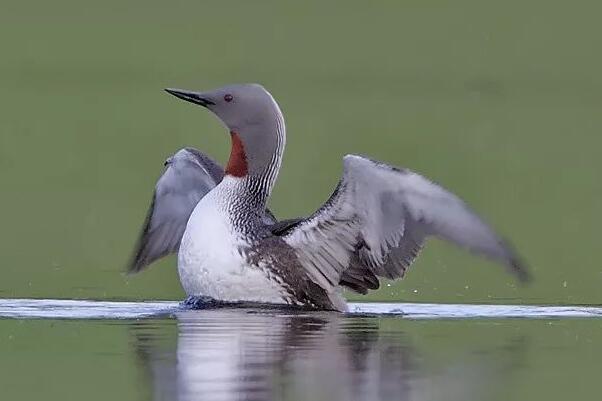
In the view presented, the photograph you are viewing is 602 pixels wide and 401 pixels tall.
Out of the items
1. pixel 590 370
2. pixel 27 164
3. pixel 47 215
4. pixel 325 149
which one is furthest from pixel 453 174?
pixel 590 370

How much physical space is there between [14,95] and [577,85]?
7.43 m

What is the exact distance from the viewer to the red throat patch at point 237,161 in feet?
43.1

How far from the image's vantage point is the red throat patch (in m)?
13.1

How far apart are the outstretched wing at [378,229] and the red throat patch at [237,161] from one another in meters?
0.59

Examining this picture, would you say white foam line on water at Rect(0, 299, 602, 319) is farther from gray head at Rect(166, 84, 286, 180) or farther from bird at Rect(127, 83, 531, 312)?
Answer: gray head at Rect(166, 84, 286, 180)

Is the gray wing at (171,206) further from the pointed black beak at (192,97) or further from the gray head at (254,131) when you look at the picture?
the gray head at (254,131)

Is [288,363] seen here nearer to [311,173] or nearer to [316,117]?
[311,173]

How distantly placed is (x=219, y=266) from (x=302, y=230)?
Answer: 0.57 metres

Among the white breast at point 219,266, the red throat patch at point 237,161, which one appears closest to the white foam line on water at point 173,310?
the white breast at point 219,266

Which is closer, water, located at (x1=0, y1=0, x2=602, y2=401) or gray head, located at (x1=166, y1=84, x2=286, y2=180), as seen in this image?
water, located at (x1=0, y1=0, x2=602, y2=401)

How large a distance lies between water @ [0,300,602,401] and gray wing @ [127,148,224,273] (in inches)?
62.3

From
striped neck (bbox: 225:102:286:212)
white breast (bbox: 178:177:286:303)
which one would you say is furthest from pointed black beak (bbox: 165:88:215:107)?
white breast (bbox: 178:177:286:303)

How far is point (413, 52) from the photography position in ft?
106

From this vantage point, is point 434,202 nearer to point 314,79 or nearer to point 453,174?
point 453,174
